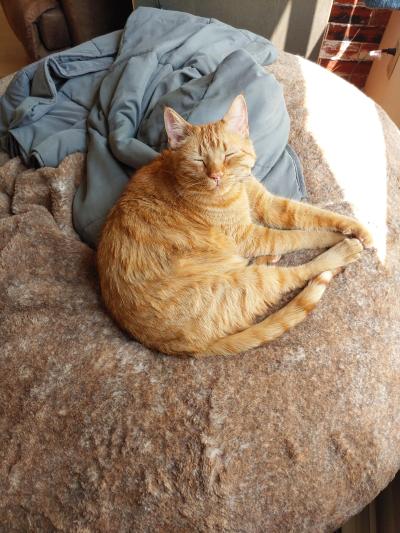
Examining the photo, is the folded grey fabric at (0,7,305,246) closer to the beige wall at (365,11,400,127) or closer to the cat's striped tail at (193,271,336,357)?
the cat's striped tail at (193,271,336,357)

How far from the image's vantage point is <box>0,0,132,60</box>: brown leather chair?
2623 mm

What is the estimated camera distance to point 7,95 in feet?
6.18

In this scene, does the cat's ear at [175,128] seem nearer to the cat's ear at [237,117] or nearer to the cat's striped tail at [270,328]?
the cat's ear at [237,117]

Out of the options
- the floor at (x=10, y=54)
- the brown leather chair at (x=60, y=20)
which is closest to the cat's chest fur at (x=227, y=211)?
the brown leather chair at (x=60, y=20)

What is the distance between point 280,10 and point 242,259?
162 cm

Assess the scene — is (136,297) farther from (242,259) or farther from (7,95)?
Result: (7,95)

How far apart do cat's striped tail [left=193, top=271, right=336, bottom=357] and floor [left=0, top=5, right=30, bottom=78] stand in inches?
136

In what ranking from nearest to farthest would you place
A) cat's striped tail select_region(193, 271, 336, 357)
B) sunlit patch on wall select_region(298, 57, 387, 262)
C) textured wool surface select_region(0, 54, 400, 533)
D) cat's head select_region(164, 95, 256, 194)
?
textured wool surface select_region(0, 54, 400, 533), cat's striped tail select_region(193, 271, 336, 357), cat's head select_region(164, 95, 256, 194), sunlit patch on wall select_region(298, 57, 387, 262)

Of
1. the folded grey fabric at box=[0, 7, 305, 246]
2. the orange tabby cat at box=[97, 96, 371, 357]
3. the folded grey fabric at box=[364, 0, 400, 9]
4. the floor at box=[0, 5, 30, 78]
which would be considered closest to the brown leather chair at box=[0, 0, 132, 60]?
the floor at box=[0, 5, 30, 78]

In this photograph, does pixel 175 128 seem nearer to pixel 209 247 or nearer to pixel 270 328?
pixel 209 247

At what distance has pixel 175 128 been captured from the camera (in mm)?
1248

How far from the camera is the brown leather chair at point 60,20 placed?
262 centimetres

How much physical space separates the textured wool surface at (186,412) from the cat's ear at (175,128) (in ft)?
Result: 1.72

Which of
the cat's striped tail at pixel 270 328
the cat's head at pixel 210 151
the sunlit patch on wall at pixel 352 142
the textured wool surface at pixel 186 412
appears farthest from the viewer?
the sunlit patch on wall at pixel 352 142
